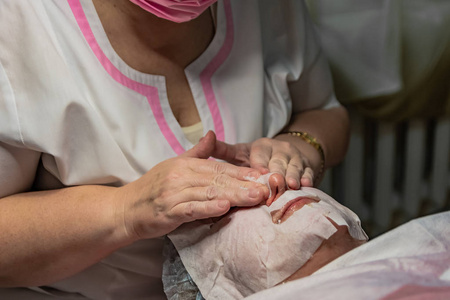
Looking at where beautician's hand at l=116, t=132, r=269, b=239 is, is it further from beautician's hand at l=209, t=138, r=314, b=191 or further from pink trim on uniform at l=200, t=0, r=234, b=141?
pink trim on uniform at l=200, t=0, r=234, b=141

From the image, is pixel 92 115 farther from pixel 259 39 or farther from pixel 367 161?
pixel 367 161

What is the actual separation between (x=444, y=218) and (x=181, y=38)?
2.07 feet

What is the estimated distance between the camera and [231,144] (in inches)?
44.9

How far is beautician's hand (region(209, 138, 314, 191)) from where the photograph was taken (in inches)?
38.8

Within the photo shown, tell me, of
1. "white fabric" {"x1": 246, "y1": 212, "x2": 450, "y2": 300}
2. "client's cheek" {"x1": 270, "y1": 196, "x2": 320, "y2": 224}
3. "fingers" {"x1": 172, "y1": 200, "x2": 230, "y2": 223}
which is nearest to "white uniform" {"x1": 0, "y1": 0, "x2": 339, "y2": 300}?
"fingers" {"x1": 172, "y1": 200, "x2": 230, "y2": 223}

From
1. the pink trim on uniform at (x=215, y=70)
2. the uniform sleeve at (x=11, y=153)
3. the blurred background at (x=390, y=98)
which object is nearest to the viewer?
the uniform sleeve at (x=11, y=153)

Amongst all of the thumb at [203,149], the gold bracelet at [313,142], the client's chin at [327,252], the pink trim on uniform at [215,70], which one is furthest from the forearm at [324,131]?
the client's chin at [327,252]

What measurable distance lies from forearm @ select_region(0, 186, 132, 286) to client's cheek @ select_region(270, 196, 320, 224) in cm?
27

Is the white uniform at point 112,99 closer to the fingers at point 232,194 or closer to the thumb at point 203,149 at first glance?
the thumb at point 203,149

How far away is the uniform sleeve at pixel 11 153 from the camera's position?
0.94 metres

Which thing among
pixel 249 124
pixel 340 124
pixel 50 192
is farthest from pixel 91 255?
pixel 340 124

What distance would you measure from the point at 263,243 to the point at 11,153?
18.2 inches

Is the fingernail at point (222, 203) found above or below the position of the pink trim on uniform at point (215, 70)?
Result: below

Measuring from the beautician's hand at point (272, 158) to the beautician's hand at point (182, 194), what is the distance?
0.23ft
